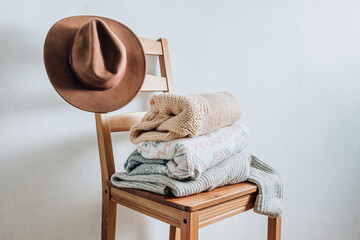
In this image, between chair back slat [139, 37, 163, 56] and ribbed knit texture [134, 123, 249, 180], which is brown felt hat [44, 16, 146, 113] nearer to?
ribbed knit texture [134, 123, 249, 180]

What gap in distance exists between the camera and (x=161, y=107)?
0.72 meters

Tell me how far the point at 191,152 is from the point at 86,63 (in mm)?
279

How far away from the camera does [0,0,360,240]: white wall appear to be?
86 centimetres

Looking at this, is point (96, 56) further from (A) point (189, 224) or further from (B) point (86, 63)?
(A) point (189, 224)

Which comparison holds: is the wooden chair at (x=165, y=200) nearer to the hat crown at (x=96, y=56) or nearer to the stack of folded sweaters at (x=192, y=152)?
the stack of folded sweaters at (x=192, y=152)

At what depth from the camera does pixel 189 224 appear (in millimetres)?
629

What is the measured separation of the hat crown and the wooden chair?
20 cm

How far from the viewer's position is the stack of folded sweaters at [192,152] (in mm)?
669

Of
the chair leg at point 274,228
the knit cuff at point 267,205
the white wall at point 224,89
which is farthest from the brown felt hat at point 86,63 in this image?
the chair leg at point 274,228

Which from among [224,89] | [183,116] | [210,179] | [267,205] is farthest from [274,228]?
[224,89]

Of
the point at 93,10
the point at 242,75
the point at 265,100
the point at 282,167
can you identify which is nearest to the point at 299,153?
the point at 282,167

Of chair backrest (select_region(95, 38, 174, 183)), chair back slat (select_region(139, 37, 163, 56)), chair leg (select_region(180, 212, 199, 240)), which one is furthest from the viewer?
chair back slat (select_region(139, 37, 163, 56))

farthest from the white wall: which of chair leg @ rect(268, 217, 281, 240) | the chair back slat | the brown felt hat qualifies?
chair leg @ rect(268, 217, 281, 240)

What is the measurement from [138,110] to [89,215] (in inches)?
13.9
